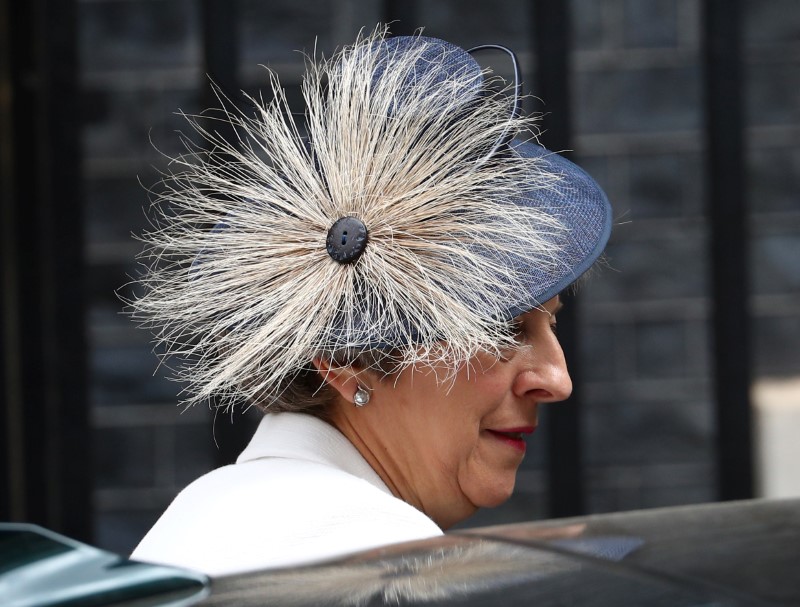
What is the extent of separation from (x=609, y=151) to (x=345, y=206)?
3.02m

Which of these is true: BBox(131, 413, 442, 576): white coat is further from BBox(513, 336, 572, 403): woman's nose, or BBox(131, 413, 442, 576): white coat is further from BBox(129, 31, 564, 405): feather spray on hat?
BBox(513, 336, 572, 403): woman's nose

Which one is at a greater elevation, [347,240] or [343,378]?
[347,240]

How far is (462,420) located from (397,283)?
21 cm

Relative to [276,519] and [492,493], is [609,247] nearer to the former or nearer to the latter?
[492,493]

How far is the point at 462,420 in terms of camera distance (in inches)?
60.1

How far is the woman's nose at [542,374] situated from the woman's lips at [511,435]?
55 millimetres

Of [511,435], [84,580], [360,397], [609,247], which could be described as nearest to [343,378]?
[360,397]

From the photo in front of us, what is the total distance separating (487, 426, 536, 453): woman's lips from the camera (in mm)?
1576

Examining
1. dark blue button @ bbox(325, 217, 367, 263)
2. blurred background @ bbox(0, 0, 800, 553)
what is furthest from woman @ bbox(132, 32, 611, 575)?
blurred background @ bbox(0, 0, 800, 553)

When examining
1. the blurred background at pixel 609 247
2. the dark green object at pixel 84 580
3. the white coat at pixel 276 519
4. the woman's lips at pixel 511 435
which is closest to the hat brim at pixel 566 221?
the woman's lips at pixel 511 435

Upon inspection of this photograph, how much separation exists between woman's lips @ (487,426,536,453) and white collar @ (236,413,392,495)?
6.4 inches

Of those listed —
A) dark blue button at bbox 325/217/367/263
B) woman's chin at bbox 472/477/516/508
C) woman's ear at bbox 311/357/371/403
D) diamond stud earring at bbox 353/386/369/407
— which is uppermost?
dark blue button at bbox 325/217/367/263

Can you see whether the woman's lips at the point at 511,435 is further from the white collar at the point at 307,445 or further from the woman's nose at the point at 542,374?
the white collar at the point at 307,445

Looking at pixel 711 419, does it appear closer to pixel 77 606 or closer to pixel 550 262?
pixel 550 262
